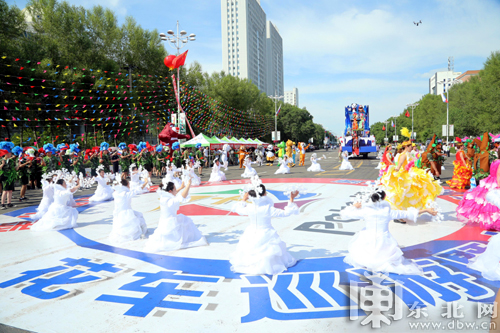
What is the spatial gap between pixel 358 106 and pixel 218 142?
15384 millimetres

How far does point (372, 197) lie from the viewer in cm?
507

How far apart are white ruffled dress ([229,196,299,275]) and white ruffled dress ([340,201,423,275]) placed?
1.14 metres

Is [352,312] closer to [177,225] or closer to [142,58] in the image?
[177,225]

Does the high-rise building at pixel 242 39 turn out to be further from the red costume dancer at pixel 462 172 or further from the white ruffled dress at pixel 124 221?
the white ruffled dress at pixel 124 221

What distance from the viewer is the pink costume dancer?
277 inches

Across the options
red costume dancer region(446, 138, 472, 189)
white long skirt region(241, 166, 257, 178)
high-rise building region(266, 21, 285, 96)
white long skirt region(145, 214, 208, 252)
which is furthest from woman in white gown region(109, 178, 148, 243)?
high-rise building region(266, 21, 285, 96)

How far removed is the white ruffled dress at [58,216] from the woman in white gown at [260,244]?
5140 mm

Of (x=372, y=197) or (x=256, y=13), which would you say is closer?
(x=372, y=197)

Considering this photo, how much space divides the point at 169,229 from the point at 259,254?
2111 mm

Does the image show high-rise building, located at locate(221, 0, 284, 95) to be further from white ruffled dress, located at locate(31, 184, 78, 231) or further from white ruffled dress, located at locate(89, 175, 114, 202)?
white ruffled dress, located at locate(31, 184, 78, 231)

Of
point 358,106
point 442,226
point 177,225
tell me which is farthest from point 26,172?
point 358,106

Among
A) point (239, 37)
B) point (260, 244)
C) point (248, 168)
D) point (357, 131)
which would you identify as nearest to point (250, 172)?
point (248, 168)

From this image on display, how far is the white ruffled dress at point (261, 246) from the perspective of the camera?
5.07 metres

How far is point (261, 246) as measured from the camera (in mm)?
5133
